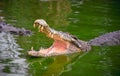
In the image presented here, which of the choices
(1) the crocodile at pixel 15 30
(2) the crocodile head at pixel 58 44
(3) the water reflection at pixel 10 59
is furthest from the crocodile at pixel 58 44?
(1) the crocodile at pixel 15 30

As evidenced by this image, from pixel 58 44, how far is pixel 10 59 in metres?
1.24

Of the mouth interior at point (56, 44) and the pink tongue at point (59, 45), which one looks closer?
the mouth interior at point (56, 44)

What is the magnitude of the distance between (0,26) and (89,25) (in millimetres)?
3634

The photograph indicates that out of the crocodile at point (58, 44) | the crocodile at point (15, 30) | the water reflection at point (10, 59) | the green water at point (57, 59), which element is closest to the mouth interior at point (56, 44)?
the crocodile at point (58, 44)

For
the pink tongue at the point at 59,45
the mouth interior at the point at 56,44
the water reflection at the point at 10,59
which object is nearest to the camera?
the water reflection at the point at 10,59

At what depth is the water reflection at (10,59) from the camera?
7555mm

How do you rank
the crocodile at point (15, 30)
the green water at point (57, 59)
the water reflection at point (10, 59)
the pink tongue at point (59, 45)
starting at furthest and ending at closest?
the crocodile at point (15, 30)
the pink tongue at point (59, 45)
the green water at point (57, 59)
the water reflection at point (10, 59)

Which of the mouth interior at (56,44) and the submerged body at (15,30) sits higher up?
the mouth interior at (56,44)

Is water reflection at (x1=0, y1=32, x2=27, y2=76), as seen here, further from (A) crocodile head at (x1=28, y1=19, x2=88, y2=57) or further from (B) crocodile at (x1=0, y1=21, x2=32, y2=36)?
(B) crocodile at (x1=0, y1=21, x2=32, y2=36)

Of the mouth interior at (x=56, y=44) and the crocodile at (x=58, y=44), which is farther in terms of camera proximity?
the mouth interior at (x=56, y=44)

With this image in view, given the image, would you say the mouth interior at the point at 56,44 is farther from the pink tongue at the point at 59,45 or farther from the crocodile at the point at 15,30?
the crocodile at the point at 15,30

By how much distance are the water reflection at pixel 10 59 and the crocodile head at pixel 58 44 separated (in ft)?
1.39

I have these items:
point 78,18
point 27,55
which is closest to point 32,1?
point 78,18

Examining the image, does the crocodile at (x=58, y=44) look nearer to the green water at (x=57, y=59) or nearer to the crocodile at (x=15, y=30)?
the green water at (x=57, y=59)
